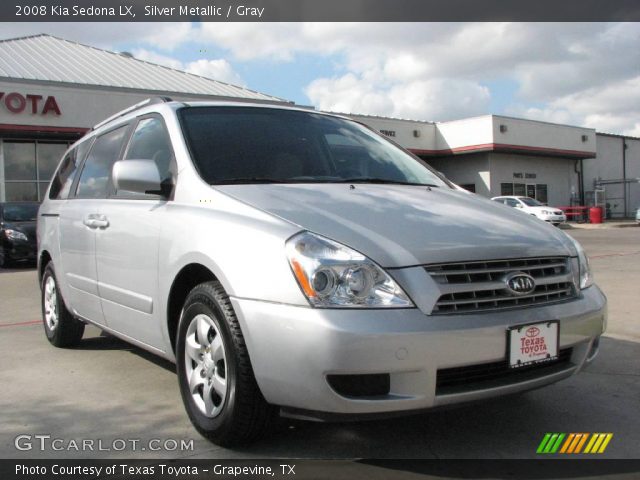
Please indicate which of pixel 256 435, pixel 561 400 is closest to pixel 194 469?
pixel 256 435

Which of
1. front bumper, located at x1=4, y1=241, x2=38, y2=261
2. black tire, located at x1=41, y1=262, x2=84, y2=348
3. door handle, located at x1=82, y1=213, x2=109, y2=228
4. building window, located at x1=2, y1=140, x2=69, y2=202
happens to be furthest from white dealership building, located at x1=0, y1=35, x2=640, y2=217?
door handle, located at x1=82, y1=213, x2=109, y2=228

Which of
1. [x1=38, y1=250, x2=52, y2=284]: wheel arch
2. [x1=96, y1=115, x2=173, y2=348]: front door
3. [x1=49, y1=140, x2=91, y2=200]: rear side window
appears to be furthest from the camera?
[x1=38, y1=250, x2=52, y2=284]: wheel arch

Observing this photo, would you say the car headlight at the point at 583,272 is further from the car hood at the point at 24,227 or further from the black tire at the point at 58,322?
the car hood at the point at 24,227

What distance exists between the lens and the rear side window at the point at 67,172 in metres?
5.21

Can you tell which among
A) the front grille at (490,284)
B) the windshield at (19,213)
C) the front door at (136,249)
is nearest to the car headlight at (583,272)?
the front grille at (490,284)

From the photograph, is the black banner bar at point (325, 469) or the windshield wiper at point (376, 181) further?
the windshield wiper at point (376, 181)

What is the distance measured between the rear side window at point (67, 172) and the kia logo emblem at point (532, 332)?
12.6 feet

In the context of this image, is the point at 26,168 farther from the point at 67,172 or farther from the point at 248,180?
the point at 248,180

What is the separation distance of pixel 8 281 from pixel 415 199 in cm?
968

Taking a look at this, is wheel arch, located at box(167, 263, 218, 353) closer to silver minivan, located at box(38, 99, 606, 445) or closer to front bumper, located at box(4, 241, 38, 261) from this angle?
silver minivan, located at box(38, 99, 606, 445)

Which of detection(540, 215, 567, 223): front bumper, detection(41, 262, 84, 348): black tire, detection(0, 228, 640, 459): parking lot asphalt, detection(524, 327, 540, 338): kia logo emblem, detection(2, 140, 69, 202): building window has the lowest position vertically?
detection(0, 228, 640, 459): parking lot asphalt

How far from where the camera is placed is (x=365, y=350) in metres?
2.45

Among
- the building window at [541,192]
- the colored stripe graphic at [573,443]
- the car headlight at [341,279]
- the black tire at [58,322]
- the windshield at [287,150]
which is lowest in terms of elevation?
the colored stripe graphic at [573,443]

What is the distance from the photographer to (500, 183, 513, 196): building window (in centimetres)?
3322
